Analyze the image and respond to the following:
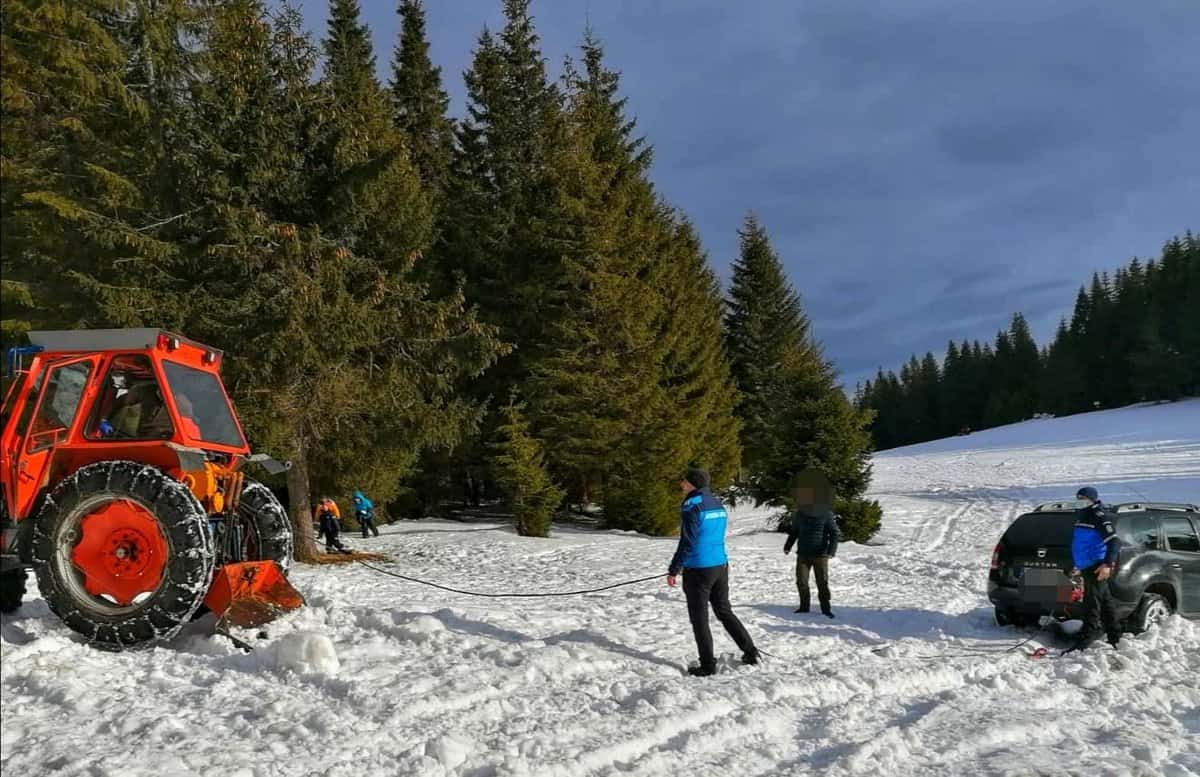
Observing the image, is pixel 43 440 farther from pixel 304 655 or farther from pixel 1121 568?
pixel 1121 568

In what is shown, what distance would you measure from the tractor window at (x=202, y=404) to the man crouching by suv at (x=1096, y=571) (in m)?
8.90

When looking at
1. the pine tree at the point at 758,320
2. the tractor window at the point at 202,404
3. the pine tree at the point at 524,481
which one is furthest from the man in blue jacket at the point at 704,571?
the pine tree at the point at 758,320

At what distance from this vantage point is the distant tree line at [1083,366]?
76.4 meters

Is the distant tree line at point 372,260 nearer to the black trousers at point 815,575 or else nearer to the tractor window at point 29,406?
the tractor window at point 29,406

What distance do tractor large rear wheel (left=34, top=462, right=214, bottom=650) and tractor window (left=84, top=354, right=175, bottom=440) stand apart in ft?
2.44

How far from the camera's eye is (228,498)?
24.7 ft

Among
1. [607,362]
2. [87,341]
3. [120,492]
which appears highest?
[607,362]

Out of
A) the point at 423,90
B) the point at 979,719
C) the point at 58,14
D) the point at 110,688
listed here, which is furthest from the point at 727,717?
the point at 423,90

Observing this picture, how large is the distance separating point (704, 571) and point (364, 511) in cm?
1304

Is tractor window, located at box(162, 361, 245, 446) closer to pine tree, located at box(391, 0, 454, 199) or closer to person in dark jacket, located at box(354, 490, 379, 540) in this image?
person in dark jacket, located at box(354, 490, 379, 540)

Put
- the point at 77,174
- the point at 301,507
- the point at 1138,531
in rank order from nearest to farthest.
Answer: the point at 1138,531, the point at 77,174, the point at 301,507

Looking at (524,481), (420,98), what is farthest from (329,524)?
(420,98)

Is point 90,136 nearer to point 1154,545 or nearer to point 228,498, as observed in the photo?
point 228,498

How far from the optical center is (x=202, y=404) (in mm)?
7395
